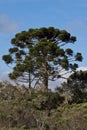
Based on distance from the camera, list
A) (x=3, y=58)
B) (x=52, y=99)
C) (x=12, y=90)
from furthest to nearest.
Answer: (x=3, y=58) < (x=12, y=90) < (x=52, y=99)

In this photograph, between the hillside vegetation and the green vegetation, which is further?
the green vegetation

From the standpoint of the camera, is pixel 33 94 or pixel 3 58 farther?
pixel 3 58

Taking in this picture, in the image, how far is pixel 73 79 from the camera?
34.5m

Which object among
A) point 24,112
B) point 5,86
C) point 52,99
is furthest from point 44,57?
point 24,112

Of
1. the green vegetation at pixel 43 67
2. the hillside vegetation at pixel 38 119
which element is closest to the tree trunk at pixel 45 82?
the green vegetation at pixel 43 67

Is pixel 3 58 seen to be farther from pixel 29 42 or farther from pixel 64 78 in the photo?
pixel 64 78

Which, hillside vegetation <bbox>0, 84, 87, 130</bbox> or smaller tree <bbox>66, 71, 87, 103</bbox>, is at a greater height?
smaller tree <bbox>66, 71, 87, 103</bbox>

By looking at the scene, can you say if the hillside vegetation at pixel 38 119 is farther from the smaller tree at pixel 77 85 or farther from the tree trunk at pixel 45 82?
the smaller tree at pixel 77 85

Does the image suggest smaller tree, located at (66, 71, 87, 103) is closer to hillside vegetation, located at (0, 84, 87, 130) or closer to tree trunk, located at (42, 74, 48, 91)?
tree trunk, located at (42, 74, 48, 91)

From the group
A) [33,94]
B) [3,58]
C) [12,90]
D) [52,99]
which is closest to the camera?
[52,99]

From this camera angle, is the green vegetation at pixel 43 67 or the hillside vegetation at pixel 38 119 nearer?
the hillside vegetation at pixel 38 119

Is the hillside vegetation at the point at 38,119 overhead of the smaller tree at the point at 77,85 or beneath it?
beneath

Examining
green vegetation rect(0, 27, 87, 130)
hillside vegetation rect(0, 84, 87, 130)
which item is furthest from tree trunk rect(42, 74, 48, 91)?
hillside vegetation rect(0, 84, 87, 130)

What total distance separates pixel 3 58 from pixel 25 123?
17956 mm
